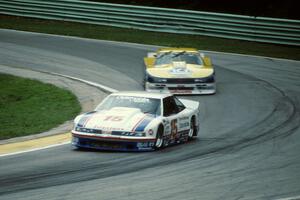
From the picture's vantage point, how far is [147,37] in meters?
33.6

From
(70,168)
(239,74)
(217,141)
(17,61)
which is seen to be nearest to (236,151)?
(217,141)

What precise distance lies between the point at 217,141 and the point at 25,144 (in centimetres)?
388

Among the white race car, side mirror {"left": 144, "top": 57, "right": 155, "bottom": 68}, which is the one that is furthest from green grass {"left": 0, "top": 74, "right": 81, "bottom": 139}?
side mirror {"left": 144, "top": 57, "right": 155, "bottom": 68}

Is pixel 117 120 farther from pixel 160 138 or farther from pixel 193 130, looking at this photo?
pixel 193 130

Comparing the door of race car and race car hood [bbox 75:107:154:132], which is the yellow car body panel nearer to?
the door of race car

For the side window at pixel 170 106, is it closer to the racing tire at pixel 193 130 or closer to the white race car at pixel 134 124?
the white race car at pixel 134 124

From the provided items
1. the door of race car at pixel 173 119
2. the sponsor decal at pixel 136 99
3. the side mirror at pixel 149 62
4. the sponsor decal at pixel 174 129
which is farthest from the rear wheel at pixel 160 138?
the side mirror at pixel 149 62

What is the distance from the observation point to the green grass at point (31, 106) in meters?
17.3

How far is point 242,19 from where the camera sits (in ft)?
107

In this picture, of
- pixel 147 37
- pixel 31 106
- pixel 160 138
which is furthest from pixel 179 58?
pixel 160 138

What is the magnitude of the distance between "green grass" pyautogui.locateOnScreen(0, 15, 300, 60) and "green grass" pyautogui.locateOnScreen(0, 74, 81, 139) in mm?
10302

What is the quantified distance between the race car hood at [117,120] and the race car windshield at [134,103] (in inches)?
9.7

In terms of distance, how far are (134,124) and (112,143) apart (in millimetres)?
543

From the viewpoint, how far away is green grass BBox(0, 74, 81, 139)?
56.8 feet
